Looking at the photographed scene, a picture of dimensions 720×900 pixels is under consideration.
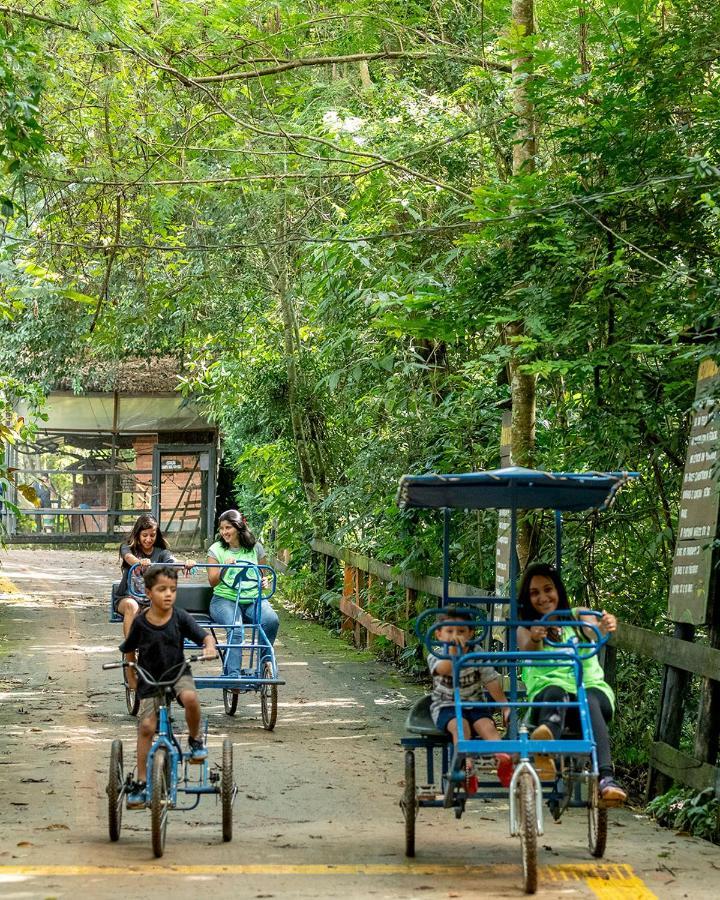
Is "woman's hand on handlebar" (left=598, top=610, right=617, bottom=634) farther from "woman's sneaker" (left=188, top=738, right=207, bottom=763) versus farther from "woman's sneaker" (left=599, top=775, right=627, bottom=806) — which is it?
"woman's sneaker" (left=188, top=738, right=207, bottom=763)

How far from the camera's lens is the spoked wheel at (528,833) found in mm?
6102

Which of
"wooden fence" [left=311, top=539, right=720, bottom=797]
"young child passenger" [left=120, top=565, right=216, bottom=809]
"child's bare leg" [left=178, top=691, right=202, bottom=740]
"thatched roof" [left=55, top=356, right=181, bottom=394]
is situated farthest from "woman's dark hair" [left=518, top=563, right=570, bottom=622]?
"thatched roof" [left=55, top=356, right=181, bottom=394]

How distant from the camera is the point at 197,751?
746 cm

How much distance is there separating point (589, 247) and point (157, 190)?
5.64m

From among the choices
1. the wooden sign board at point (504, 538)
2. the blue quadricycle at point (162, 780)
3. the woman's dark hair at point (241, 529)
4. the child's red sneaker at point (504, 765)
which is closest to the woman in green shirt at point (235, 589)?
the woman's dark hair at point (241, 529)

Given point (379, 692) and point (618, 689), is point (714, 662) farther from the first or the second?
point (379, 692)

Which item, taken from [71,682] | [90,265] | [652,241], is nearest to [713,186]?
[652,241]

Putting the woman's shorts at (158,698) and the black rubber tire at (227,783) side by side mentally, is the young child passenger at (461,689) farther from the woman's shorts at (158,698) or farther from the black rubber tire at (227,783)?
the woman's shorts at (158,698)

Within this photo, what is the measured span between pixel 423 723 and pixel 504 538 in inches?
152

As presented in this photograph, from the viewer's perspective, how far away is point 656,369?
31.6ft

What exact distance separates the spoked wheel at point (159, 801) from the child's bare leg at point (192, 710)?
1.62ft

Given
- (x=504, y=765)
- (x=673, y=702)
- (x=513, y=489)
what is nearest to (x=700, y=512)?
(x=673, y=702)

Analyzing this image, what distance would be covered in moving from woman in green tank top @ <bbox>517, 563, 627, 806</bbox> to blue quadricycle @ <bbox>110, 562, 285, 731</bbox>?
3.64 meters

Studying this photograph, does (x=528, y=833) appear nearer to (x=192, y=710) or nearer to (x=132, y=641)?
(x=192, y=710)
